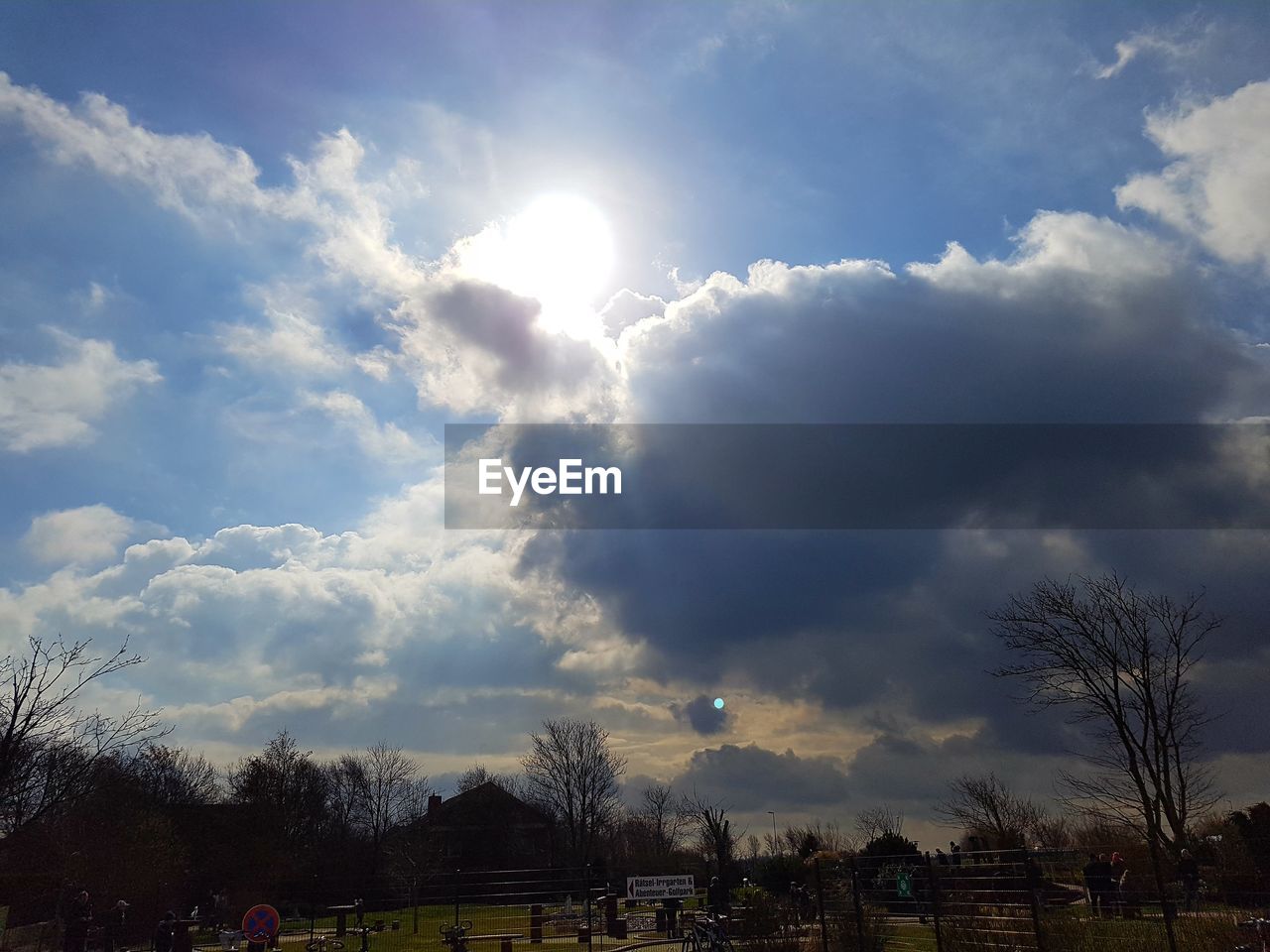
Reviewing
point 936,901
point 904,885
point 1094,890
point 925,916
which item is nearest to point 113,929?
point 904,885

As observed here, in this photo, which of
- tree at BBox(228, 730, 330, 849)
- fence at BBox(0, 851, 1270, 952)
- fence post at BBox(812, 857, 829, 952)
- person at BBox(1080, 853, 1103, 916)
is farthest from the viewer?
tree at BBox(228, 730, 330, 849)

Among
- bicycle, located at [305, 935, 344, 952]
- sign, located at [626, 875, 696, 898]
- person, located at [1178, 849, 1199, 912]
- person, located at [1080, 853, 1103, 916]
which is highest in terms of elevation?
person, located at [1178, 849, 1199, 912]

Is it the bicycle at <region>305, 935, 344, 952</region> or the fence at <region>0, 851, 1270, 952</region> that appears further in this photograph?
the bicycle at <region>305, 935, 344, 952</region>

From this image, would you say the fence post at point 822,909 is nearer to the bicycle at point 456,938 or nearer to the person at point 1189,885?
the person at point 1189,885

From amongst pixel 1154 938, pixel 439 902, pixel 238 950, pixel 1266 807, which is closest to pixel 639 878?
pixel 439 902

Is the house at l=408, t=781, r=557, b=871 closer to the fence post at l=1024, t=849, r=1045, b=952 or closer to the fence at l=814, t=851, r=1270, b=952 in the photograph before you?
the fence at l=814, t=851, r=1270, b=952

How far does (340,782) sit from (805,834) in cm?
4501

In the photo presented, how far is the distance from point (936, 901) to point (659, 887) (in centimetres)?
835

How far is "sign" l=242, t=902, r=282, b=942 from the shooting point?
616 inches

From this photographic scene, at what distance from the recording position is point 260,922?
15.8 meters

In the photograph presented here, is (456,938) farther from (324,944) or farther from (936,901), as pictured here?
(936,901)

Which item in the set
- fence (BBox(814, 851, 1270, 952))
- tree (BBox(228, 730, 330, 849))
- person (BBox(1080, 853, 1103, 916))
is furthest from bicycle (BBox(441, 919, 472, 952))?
tree (BBox(228, 730, 330, 849))

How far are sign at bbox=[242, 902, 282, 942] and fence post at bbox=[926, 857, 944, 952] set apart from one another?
11457mm

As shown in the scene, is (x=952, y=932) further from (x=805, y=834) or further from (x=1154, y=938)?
(x=805, y=834)
